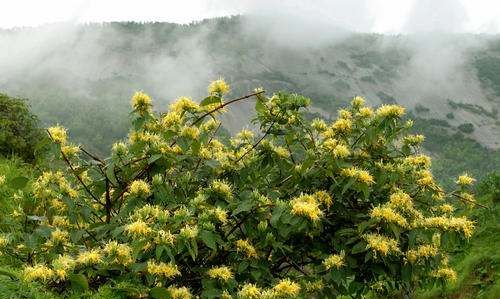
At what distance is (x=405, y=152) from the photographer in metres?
5.64

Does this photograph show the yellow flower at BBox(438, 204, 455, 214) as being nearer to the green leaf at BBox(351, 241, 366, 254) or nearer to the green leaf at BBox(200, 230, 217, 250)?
→ the green leaf at BBox(351, 241, 366, 254)

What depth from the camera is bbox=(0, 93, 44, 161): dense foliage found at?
10875 millimetres

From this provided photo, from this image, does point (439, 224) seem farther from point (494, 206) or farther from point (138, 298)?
point (494, 206)

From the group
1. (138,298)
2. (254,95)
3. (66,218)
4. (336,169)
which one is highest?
(254,95)

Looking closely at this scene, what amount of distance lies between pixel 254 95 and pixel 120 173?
57.1 inches

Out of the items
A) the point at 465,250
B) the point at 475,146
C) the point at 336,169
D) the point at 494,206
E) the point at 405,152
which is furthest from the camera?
the point at 475,146

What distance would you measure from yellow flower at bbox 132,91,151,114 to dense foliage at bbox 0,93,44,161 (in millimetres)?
6736

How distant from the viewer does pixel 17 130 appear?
11.3 m

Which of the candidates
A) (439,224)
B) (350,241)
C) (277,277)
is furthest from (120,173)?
(439,224)

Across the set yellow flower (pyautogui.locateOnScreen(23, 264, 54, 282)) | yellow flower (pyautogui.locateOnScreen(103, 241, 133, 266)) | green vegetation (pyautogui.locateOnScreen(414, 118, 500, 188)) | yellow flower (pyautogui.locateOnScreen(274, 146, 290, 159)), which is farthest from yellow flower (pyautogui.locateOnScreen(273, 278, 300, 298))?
green vegetation (pyautogui.locateOnScreen(414, 118, 500, 188))

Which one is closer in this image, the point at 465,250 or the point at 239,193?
the point at 239,193

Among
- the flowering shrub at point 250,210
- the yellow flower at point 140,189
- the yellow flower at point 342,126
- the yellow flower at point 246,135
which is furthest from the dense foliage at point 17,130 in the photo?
the yellow flower at point 342,126

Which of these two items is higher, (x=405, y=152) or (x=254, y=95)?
(x=254, y=95)

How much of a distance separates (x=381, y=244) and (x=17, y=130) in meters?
9.27
